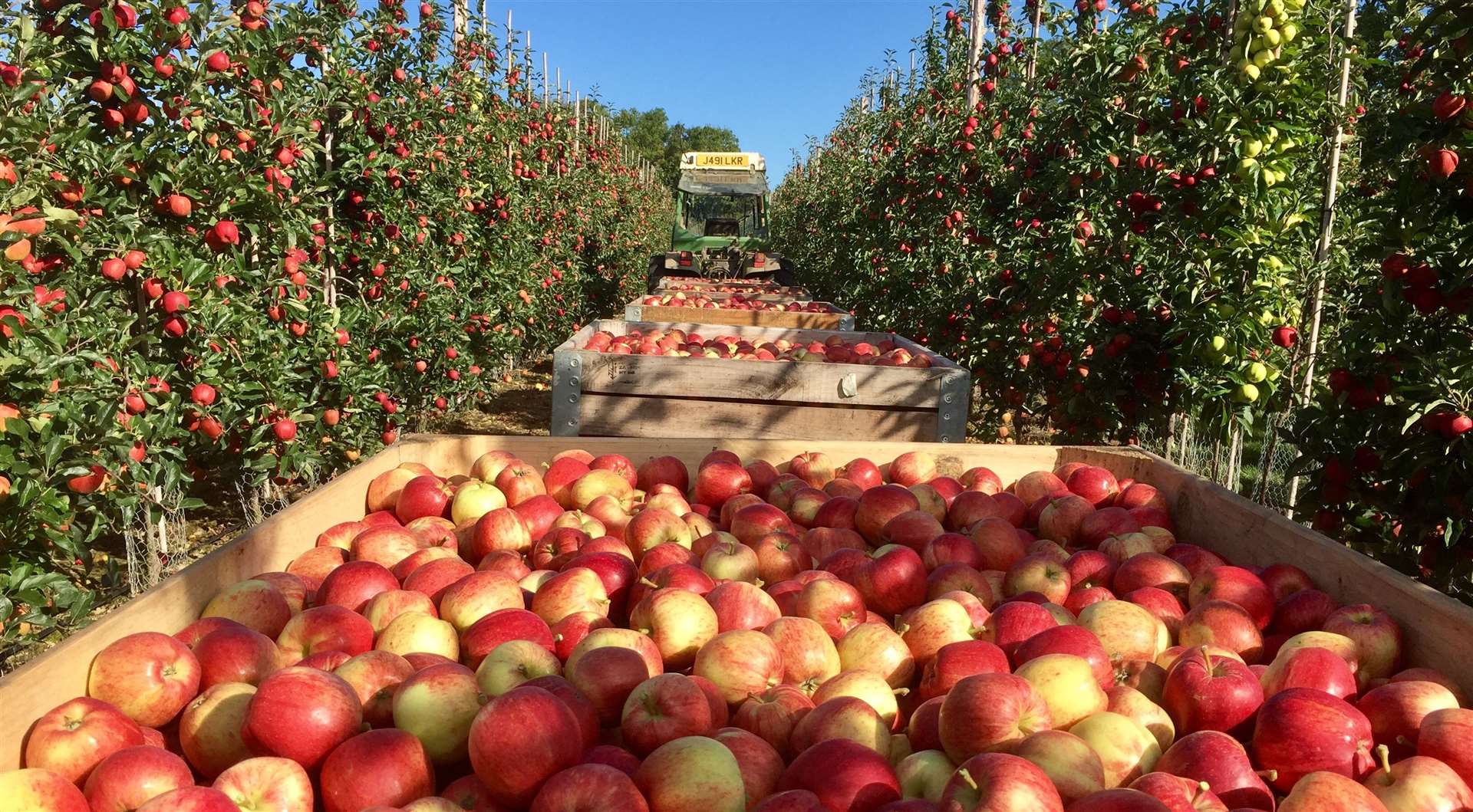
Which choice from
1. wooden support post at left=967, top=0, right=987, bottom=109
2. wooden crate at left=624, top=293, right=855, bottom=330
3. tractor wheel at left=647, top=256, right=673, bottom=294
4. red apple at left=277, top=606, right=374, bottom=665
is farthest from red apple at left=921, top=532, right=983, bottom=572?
tractor wheel at left=647, top=256, right=673, bottom=294

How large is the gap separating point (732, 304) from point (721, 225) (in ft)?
40.2

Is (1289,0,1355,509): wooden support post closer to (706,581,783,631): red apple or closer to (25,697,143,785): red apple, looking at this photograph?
(706,581,783,631): red apple

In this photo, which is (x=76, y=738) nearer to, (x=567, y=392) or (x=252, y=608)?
(x=252, y=608)

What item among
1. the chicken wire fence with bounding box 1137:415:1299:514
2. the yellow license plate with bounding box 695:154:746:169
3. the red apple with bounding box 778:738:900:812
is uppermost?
the yellow license plate with bounding box 695:154:746:169

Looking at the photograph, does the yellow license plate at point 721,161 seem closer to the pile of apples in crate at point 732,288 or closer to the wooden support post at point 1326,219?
the pile of apples in crate at point 732,288

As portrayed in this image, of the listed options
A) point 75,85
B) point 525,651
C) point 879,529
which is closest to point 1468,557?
point 879,529

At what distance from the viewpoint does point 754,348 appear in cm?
688

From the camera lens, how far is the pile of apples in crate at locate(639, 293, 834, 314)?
981 cm

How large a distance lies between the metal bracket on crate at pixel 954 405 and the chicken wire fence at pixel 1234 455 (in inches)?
40.2

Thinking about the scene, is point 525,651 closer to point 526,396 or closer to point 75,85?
point 75,85

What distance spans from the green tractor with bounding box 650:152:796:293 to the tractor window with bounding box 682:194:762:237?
0.02 metres

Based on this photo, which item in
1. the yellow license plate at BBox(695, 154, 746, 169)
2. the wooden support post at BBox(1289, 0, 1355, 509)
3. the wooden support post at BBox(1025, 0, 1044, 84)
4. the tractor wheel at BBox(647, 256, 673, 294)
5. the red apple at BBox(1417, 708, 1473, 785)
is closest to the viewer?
the red apple at BBox(1417, 708, 1473, 785)

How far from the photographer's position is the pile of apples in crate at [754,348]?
6125 millimetres

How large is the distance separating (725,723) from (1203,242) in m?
3.86
